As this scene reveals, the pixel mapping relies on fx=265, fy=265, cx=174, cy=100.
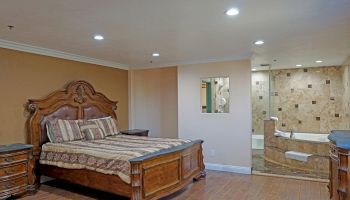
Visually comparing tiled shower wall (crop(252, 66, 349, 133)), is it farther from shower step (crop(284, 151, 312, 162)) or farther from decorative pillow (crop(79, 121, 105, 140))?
decorative pillow (crop(79, 121, 105, 140))

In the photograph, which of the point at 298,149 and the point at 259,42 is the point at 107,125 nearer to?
the point at 259,42

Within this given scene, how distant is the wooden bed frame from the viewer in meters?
3.28

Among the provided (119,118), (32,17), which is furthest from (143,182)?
(119,118)

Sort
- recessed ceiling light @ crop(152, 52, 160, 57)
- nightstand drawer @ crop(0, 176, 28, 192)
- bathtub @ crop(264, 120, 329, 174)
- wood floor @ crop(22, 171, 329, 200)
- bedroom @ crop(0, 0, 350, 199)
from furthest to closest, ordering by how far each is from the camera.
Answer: bathtub @ crop(264, 120, 329, 174)
recessed ceiling light @ crop(152, 52, 160, 57)
wood floor @ crop(22, 171, 329, 200)
nightstand drawer @ crop(0, 176, 28, 192)
bedroom @ crop(0, 0, 350, 199)

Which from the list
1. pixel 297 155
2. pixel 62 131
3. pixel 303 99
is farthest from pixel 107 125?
pixel 303 99

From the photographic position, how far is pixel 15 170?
376cm

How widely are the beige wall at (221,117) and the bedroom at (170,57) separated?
0.02m

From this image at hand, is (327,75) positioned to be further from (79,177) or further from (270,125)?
(79,177)

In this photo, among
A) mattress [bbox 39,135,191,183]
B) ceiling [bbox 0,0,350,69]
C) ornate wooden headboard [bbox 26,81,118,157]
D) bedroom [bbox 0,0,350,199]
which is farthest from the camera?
ornate wooden headboard [bbox 26,81,118,157]

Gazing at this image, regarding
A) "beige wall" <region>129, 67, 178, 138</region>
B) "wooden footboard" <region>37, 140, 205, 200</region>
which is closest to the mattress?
"wooden footboard" <region>37, 140, 205, 200</region>

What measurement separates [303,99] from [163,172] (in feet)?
18.1

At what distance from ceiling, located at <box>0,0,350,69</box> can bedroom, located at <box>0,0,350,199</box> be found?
0.04 ft

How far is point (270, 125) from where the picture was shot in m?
6.67

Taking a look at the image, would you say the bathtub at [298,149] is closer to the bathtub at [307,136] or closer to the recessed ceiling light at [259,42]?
the bathtub at [307,136]
